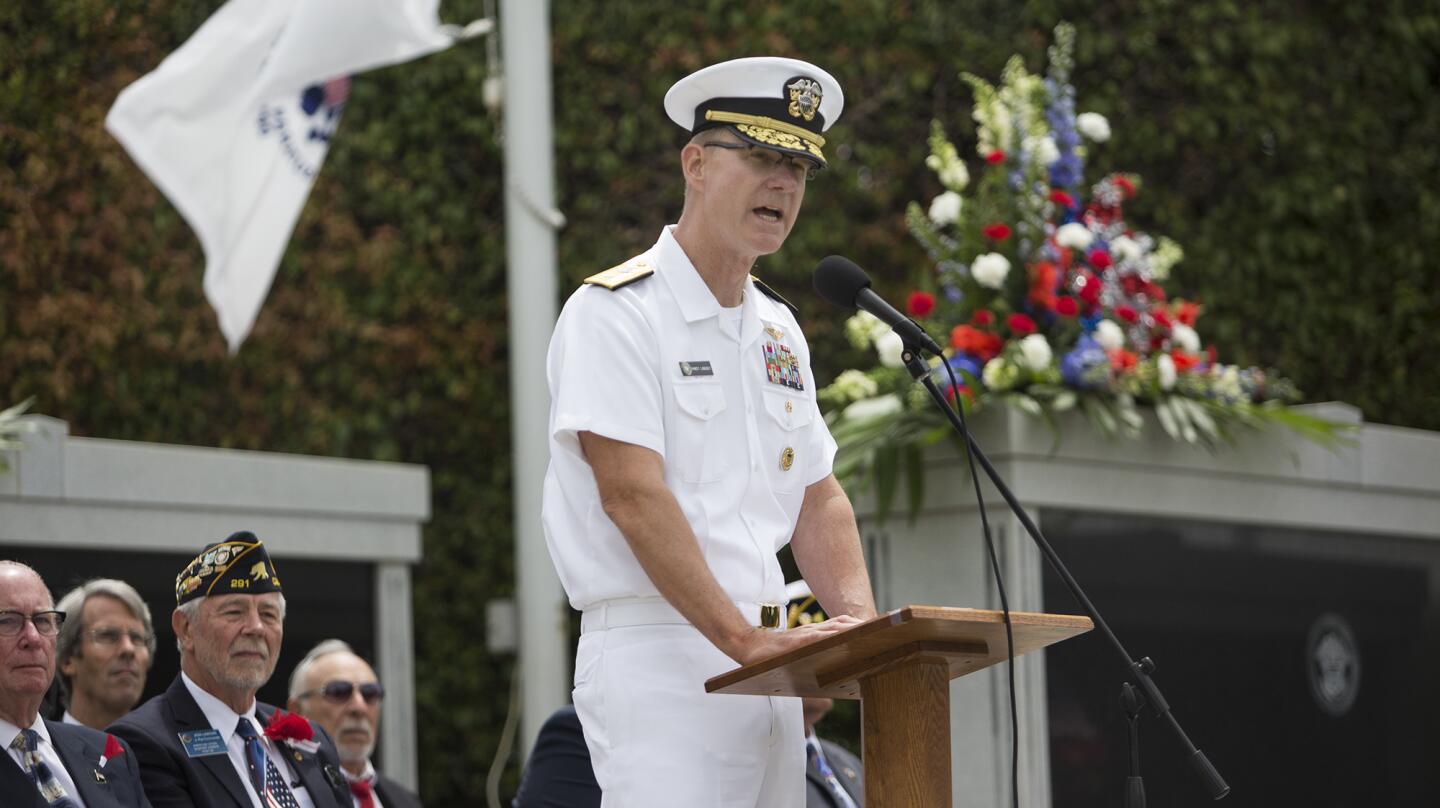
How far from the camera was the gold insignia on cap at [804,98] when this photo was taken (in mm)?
3410

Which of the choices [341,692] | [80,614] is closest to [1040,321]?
[341,692]

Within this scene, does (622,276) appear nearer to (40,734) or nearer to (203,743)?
(40,734)

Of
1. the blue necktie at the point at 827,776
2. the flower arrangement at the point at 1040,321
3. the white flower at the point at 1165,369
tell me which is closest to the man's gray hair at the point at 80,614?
the blue necktie at the point at 827,776

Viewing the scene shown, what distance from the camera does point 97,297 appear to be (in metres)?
11.4

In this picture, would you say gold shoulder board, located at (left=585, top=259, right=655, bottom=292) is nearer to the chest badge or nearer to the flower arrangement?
the chest badge

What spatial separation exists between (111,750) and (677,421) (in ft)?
5.25

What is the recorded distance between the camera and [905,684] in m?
3.14

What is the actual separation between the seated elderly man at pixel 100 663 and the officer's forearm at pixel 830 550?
2443 mm

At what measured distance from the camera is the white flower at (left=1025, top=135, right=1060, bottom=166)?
7.12m

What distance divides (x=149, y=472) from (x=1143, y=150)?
20.7 ft

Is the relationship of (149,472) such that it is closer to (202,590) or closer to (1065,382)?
(202,590)

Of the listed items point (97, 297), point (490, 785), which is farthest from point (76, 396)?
point (490, 785)

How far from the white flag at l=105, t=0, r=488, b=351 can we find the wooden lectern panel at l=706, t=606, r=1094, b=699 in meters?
5.61

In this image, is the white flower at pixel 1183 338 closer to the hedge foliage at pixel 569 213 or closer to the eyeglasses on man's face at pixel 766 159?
A: the eyeglasses on man's face at pixel 766 159
